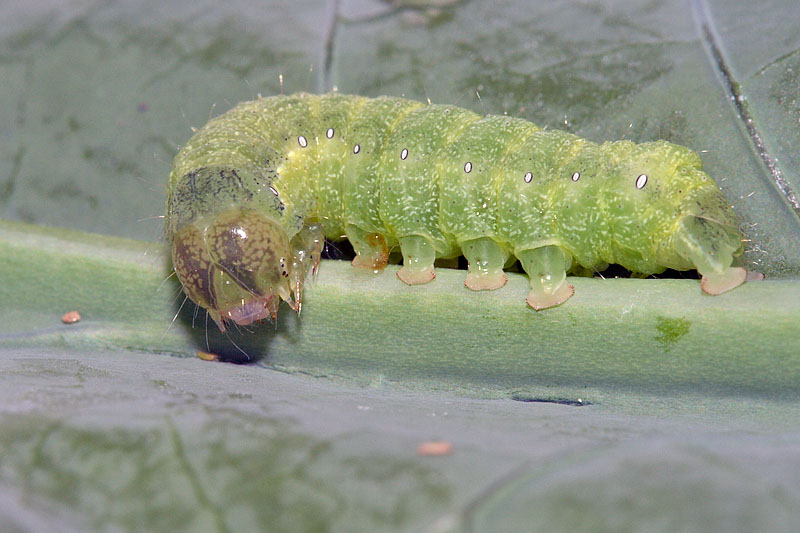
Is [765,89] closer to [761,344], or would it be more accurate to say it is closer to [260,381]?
[761,344]

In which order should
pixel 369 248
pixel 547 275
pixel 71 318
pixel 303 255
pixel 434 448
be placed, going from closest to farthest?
pixel 434 448
pixel 547 275
pixel 71 318
pixel 303 255
pixel 369 248

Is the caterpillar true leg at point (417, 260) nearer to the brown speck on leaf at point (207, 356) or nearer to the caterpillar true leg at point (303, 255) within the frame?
the caterpillar true leg at point (303, 255)

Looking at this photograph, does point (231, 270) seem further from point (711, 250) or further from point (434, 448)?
point (711, 250)

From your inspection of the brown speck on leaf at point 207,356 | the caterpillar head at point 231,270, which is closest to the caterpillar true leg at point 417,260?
the caterpillar head at point 231,270

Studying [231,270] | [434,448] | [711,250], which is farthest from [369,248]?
[434,448]

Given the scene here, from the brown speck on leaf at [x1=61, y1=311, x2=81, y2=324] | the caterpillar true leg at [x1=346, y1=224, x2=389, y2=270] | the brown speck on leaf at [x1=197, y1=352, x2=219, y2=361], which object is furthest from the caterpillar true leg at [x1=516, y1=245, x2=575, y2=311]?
the brown speck on leaf at [x1=61, y1=311, x2=81, y2=324]

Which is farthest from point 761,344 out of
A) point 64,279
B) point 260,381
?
point 64,279
